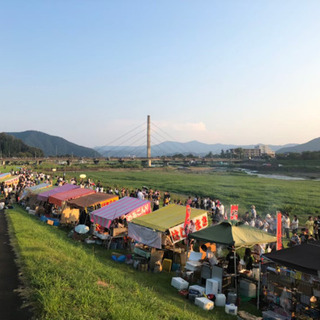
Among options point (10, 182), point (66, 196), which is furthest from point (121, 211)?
point (10, 182)

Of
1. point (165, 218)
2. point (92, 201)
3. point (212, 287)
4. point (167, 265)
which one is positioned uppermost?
point (165, 218)

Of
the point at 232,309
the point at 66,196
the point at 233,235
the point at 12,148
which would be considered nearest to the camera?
the point at 232,309

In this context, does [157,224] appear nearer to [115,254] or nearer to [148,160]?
[115,254]

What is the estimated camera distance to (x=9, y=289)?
7754 mm

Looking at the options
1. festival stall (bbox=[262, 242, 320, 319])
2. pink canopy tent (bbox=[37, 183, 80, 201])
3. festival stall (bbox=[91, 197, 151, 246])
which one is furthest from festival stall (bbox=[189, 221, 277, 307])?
pink canopy tent (bbox=[37, 183, 80, 201])

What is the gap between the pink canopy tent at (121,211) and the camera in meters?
15.0

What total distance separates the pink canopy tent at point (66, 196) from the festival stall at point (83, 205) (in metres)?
0.61

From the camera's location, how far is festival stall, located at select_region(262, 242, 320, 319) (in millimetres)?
7422

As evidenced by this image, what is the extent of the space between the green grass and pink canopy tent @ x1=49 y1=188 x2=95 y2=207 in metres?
7.57

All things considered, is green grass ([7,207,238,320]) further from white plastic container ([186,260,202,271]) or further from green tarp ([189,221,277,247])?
green tarp ([189,221,277,247])

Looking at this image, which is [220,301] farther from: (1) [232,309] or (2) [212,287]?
(1) [232,309]

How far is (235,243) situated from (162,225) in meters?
3.63

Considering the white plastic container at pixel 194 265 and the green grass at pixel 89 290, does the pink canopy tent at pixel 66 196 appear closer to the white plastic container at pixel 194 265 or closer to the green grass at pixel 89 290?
the green grass at pixel 89 290

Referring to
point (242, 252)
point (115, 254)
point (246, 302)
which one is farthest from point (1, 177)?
point (246, 302)
